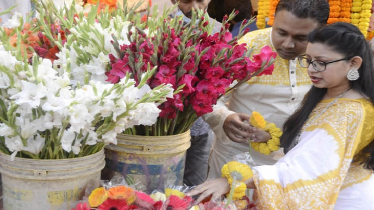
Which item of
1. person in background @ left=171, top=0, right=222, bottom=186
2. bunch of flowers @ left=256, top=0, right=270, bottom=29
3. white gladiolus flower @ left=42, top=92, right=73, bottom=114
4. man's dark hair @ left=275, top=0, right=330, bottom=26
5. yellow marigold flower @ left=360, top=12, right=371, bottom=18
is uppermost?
white gladiolus flower @ left=42, top=92, right=73, bottom=114

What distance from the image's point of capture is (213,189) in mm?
1317

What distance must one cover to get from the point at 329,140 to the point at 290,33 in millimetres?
553

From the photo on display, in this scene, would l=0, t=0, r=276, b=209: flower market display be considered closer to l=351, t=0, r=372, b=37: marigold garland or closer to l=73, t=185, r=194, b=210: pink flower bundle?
l=73, t=185, r=194, b=210: pink flower bundle

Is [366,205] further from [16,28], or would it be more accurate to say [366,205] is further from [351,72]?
[16,28]

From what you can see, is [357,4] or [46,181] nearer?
[46,181]

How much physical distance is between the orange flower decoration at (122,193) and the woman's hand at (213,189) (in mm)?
187

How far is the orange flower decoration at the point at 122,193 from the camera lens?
Answer: 115 centimetres

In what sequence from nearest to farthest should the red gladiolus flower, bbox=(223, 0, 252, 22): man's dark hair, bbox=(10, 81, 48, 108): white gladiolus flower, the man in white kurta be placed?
bbox=(10, 81, 48, 108): white gladiolus flower, the red gladiolus flower, the man in white kurta, bbox=(223, 0, 252, 22): man's dark hair

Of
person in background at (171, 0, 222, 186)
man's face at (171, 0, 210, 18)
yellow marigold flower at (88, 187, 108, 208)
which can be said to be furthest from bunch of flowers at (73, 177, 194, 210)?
man's face at (171, 0, 210, 18)

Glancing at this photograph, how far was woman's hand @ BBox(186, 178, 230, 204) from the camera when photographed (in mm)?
1302

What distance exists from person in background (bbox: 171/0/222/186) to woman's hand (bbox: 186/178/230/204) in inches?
36.7

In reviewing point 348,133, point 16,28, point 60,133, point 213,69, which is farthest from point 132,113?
point 348,133

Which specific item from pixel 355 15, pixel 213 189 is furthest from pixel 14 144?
pixel 355 15

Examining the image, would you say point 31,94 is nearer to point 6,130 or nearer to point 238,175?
point 6,130
